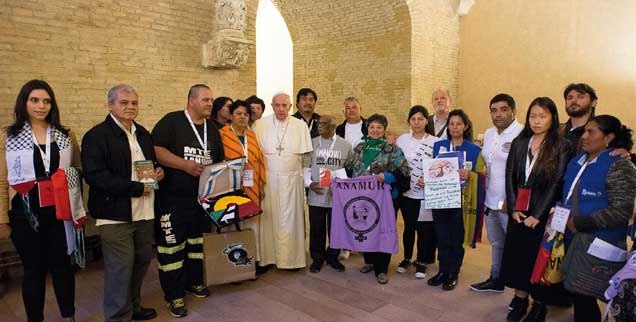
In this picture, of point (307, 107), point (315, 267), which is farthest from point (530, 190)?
point (307, 107)

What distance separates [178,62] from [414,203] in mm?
4142

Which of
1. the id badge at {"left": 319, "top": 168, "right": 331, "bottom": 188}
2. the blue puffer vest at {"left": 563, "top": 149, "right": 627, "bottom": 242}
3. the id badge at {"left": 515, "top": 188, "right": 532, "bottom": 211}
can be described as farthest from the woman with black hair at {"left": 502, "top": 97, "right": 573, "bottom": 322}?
the id badge at {"left": 319, "top": 168, "right": 331, "bottom": 188}

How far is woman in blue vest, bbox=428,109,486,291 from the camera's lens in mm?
4109

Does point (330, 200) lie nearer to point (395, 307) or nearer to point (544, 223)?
point (395, 307)

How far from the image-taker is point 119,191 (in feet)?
10.2

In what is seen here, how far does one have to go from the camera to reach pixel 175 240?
3.64 m

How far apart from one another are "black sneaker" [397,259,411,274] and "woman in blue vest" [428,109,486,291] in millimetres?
413

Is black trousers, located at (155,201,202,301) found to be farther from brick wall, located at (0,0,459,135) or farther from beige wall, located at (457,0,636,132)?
beige wall, located at (457,0,636,132)

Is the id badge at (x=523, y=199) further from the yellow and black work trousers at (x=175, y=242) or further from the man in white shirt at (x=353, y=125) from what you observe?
the yellow and black work trousers at (x=175, y=242)

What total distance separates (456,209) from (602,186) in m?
1.44

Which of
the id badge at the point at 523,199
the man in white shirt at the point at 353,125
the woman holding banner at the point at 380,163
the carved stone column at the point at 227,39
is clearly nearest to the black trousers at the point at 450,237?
the woman holding banner at the point at 380,163

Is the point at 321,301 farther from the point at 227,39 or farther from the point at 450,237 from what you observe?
the point at 227,39

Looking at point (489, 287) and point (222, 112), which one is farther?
point (222, 112)

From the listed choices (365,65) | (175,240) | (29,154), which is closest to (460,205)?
(175,240)
